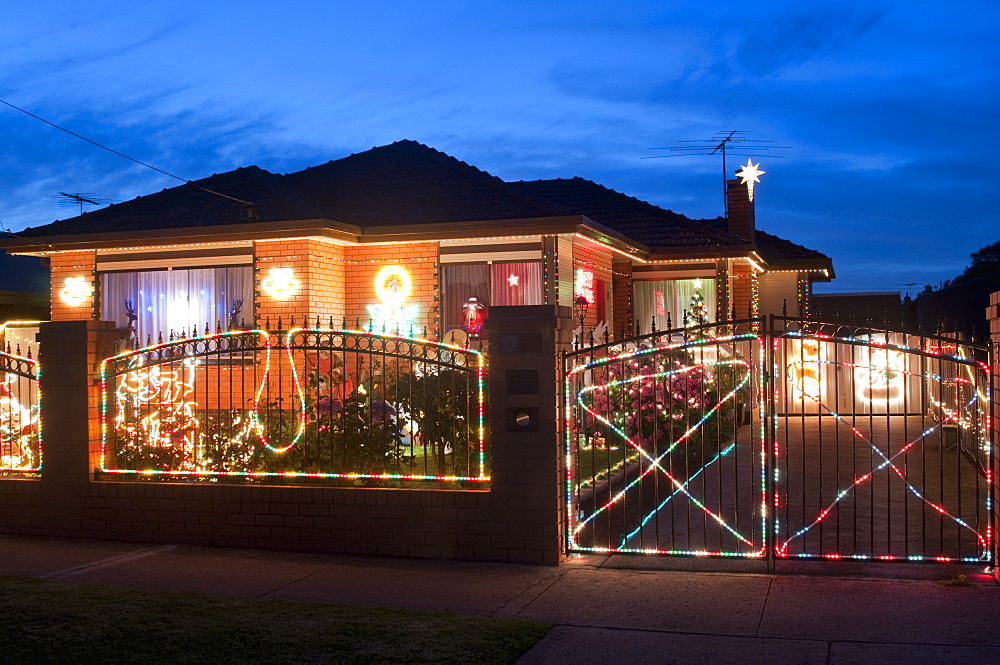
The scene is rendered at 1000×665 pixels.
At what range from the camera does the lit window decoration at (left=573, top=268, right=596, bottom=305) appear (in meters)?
17.5

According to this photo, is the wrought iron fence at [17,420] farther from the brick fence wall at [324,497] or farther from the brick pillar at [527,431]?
the brick pillar at [527,431]

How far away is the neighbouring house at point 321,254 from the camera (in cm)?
1594

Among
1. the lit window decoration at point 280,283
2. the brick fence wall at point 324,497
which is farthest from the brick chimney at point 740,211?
the brick fence wall at point 324,497

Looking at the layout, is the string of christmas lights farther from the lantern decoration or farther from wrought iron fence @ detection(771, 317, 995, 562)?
the lantern decoration

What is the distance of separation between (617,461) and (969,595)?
5.77m

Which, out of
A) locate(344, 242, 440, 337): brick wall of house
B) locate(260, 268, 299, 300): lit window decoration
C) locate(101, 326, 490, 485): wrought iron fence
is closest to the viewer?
locate(101, 326, 490, 485): wrought iron fence

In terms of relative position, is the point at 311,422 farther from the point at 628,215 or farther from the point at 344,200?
the point at 628,215

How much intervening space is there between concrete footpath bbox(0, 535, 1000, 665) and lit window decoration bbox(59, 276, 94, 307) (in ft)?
30.1

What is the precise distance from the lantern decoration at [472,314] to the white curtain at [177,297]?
3413mm

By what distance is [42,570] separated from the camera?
795cm

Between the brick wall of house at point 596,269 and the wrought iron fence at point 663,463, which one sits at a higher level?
the brick wall of house at point 596,269

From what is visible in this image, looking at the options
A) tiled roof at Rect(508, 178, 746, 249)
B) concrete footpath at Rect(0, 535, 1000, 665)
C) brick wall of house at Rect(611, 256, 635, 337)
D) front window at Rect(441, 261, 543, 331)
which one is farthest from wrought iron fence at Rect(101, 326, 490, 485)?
brick wall of house at Rect(611, 256, 635, 337)

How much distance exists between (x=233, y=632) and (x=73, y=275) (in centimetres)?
1295

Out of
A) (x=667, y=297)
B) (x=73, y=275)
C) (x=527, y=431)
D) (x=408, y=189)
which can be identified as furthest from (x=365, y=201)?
(x=527, y=431)
